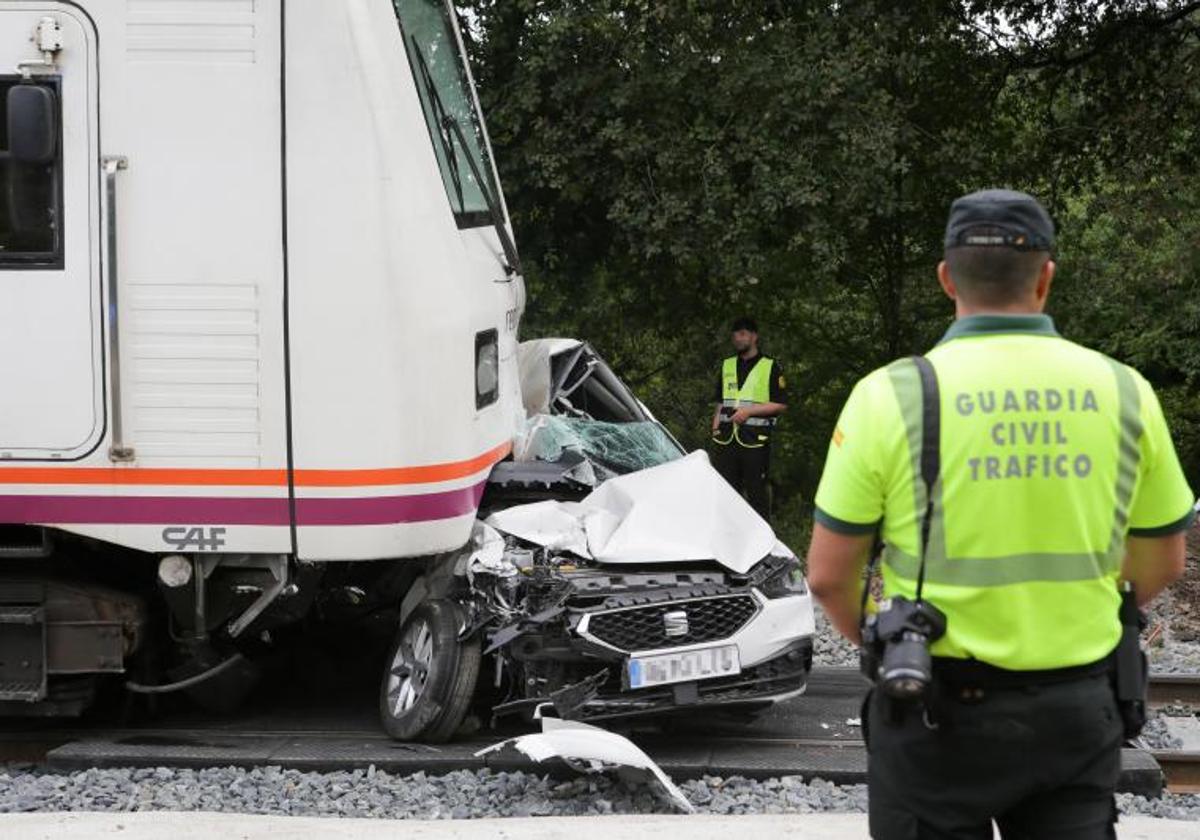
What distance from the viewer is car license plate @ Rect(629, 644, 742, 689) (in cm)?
608

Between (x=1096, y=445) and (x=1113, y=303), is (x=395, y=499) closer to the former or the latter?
(x=1096, y=445)

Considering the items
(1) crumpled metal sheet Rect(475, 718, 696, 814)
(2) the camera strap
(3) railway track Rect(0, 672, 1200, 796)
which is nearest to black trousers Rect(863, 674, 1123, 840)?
(2) the camera strap

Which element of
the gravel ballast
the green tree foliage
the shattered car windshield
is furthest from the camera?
the green tree foliage

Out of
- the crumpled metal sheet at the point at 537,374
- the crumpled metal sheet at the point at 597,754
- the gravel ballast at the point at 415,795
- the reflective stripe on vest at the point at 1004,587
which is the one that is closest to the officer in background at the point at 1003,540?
the reflective stripe on vest at the point at 1004,587

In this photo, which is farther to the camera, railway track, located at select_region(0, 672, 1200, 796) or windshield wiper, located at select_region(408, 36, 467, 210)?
windshield wiper, located at select_region(408, 36, 467, 210)

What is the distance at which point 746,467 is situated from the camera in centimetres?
1252

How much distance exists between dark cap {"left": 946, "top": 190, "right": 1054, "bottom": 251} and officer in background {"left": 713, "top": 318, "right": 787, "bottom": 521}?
30.5 feet

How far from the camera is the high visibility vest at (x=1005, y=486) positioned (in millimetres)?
2967

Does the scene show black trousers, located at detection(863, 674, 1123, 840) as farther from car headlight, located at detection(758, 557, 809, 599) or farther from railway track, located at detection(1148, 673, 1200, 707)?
railway track, located at detection(1148, 673, 1200, 707)

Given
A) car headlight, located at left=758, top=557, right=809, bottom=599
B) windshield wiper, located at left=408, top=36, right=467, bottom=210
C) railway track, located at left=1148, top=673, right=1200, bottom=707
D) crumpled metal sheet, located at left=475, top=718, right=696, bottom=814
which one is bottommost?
railway track, located at left=1148, top=673, right=1200, bottom=707

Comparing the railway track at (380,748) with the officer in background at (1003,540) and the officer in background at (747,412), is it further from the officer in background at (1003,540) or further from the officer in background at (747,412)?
the officer in background at (747,412)

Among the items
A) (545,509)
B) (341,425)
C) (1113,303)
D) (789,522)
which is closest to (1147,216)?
(1113,303)

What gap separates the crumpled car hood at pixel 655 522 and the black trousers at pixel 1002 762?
3.32m

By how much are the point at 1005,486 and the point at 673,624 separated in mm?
3278
